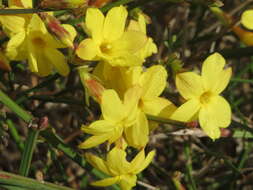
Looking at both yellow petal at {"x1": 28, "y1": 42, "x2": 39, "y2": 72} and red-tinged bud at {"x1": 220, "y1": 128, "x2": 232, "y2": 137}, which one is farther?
red-tinged bud at {"x1": 220, "y1": 128, "x2": 232, "y2": 137}

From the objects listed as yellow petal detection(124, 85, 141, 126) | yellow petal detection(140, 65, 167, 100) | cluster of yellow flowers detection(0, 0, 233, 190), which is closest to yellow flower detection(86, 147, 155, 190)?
cluster of yellow flowers detection(0, 0, 233, 190)

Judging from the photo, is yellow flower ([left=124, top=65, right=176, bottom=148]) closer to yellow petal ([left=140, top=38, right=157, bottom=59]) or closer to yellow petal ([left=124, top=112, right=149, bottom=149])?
yellow petal ([left=124, top=112, right=149, bottom=149])

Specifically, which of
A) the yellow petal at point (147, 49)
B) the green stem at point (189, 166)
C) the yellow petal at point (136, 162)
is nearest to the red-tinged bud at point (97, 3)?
the yellow petal at point (147, 49)

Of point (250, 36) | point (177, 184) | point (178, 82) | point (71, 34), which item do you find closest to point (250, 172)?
point (177, 184)

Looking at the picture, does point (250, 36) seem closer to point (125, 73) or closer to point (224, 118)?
point (224, 118)

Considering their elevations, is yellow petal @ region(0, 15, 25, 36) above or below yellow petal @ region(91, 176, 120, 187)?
above

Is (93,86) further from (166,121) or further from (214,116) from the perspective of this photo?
(214,116)

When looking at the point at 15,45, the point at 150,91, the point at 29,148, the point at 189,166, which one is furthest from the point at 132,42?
the point at 189,166
